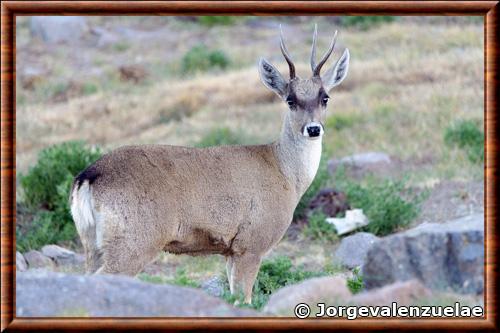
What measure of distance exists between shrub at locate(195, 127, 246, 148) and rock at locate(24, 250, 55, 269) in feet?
22.8

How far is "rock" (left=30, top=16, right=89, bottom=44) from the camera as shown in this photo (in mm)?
31500

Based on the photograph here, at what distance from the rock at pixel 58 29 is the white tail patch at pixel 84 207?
79.9 feet

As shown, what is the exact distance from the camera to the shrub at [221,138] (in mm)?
18484

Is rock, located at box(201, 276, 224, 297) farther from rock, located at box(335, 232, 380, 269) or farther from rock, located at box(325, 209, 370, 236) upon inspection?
rock, located at box(325, 209, 370, 236)

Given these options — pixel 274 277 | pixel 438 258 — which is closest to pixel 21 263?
pixel 274 277

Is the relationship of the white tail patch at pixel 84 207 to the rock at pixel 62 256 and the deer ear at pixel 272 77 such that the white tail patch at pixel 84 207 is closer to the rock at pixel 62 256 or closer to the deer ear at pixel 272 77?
the deer ear at pixel 272 77

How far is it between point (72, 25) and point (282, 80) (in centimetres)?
2407

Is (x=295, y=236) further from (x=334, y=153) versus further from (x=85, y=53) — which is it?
(x=85, y=53)

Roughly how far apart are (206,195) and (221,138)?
10471 millimetres

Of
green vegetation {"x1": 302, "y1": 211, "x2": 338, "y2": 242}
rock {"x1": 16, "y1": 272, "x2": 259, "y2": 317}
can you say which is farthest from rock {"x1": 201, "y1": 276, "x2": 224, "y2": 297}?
green vegetation {"x1": 302, "y1": 211, "x2": 338, "y2": 242}

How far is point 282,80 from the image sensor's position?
933 cm

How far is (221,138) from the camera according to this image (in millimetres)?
18734

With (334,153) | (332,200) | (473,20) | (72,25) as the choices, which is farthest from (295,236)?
(72,25)

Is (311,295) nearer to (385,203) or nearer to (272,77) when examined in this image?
(272,77)
